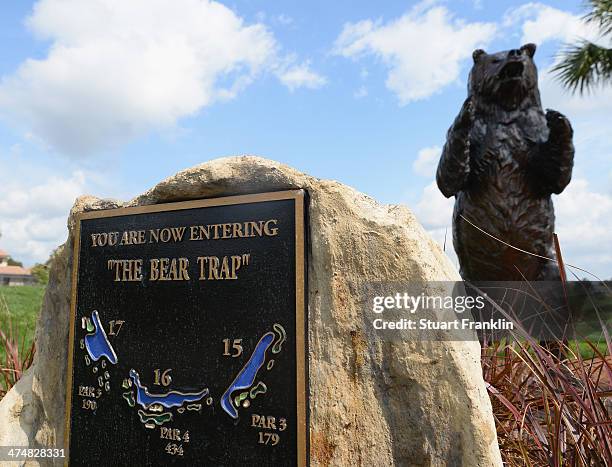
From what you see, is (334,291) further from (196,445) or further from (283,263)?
(196,445)

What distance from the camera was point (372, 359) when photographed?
6.19 feet

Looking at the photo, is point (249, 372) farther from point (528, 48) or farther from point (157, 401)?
point (528, 48)

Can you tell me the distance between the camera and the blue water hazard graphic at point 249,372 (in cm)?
202

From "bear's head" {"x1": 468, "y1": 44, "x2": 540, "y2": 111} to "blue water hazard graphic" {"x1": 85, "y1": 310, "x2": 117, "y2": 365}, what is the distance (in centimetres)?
314

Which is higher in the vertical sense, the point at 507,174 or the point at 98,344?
the point at 507,174

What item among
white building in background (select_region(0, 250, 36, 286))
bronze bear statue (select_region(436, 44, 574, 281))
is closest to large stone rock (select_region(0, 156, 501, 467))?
bronze bear statue (select_region(436, 44, 574, 281))

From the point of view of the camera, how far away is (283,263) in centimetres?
204

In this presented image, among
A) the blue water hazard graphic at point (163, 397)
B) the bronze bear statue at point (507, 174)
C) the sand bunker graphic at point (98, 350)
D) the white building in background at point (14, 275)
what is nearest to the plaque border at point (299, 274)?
the sand bunker graphic at point (98, 350)

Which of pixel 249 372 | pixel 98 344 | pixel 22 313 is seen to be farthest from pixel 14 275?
pixel 249 372

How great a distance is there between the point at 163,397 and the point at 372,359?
0.98 meters

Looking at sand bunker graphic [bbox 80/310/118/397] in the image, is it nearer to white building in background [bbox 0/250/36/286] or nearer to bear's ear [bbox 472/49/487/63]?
bear's ear [bbox 472/49/487/63]

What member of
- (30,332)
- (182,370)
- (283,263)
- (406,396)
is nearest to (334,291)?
(283,263)

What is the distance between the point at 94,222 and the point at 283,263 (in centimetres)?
119

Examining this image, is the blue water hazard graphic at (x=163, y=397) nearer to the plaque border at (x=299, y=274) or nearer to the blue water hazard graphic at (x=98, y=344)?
the blue water hazard graphic at (x=98, y=344)
